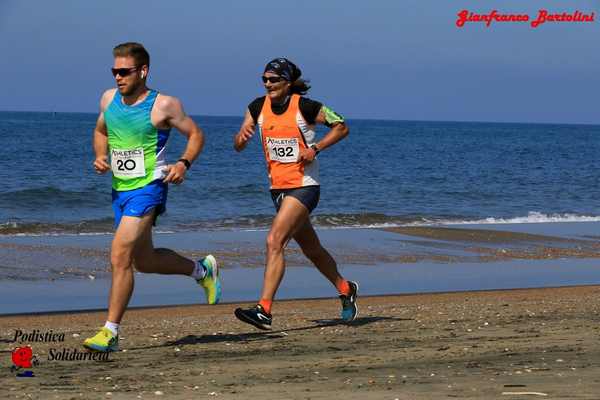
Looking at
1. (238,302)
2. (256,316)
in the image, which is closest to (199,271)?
(256,316)

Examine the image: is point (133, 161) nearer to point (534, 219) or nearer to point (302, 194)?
point (302, 194)

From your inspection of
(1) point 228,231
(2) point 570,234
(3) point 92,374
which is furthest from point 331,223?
(3) point 92,374

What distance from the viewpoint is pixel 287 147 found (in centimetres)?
812

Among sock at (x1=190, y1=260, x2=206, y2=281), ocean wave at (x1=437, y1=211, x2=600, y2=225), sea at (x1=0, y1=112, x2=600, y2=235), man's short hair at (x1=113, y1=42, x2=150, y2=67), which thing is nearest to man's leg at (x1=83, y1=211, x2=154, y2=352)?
sock at (x1=190, y1=260, x2=206, y2=281)

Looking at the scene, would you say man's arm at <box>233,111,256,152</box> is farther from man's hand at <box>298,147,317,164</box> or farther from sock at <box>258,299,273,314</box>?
sock at <box>258,299,273,314</box>

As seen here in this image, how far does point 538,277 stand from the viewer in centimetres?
1396

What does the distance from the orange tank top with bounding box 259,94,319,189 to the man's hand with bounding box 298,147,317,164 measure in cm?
3

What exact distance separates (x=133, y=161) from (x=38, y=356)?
129cm

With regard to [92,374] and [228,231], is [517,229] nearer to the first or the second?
[228,231]

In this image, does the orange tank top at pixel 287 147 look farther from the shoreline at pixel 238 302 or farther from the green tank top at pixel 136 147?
the shoreline at pixel 238 302

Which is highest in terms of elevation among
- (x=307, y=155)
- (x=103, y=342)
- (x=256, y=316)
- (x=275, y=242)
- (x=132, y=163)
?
(x=307, y=155)

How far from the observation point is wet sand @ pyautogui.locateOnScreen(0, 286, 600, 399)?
224 inches

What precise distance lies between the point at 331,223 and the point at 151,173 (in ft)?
52.7

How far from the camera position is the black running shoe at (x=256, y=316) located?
7.90 m
